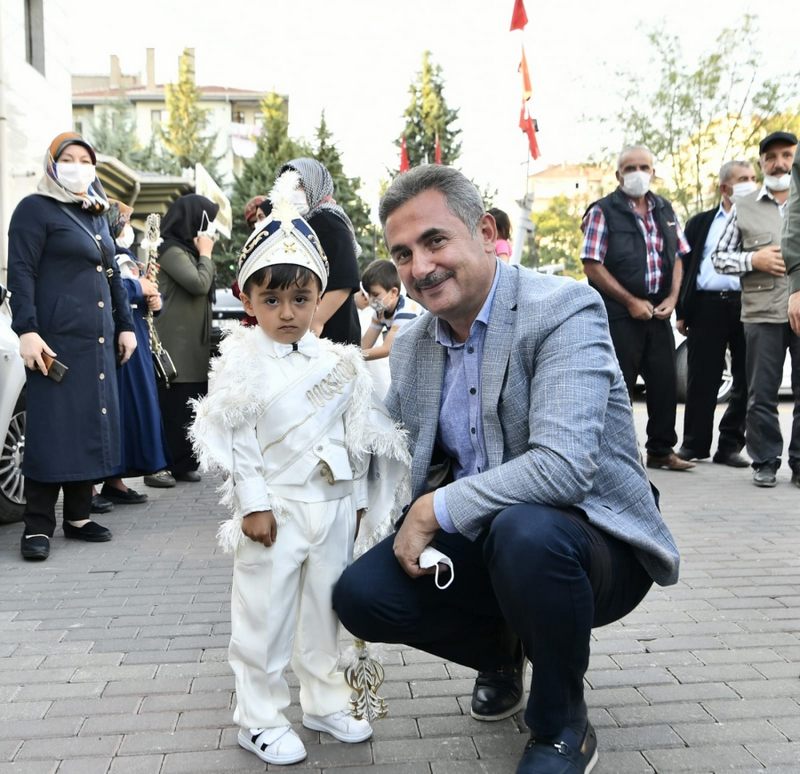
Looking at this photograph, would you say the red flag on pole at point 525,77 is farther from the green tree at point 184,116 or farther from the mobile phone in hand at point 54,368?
the green tree at point 184,116

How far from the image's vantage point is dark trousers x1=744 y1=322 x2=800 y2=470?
21.5ft

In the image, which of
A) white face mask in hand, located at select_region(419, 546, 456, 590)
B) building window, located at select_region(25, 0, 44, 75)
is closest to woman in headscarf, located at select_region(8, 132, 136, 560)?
white face mask in hand, located at select_region(419, 546, 456, 590)

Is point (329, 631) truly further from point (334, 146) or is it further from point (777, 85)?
point (334, 146)

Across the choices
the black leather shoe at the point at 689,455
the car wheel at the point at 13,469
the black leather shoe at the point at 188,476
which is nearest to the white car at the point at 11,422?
the car wheel at the point at 13,469

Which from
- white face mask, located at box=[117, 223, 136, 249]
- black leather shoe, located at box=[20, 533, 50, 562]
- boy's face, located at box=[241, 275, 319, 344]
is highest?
white face mask, located at box=[117, 223, 136, 249]

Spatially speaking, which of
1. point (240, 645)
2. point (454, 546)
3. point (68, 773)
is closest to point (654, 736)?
point (454, 546)

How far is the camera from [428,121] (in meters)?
57.8

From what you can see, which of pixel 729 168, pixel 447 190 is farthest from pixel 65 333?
pixel 729 168

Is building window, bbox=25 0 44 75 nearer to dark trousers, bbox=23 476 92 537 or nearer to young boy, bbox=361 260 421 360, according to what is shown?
young boy, bbox=361 260 421 360

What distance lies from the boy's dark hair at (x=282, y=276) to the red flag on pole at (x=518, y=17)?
38.5ft

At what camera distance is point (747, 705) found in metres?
2.90

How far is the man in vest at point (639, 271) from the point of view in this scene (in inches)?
273

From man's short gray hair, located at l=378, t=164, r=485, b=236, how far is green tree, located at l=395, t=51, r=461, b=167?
2132 inches

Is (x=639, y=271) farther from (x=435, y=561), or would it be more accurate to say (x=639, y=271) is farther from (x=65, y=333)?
(x=435, y=561)
